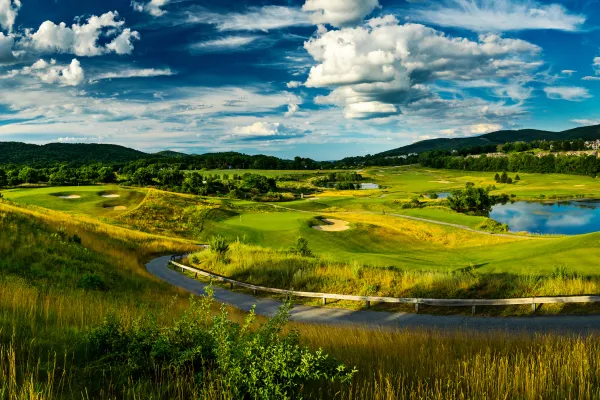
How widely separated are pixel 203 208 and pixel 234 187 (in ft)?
161

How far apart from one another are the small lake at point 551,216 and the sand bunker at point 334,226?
39.7 m

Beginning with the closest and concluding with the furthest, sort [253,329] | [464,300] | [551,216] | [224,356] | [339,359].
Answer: [224,356] < [339,359] < [253,329] < [464,300] < [551,216]

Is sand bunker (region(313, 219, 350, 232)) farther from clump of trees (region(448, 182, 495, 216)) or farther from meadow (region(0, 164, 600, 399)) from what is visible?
clump of trees (region(448, 182, 495, 216))

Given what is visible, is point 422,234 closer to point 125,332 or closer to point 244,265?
point 244,265

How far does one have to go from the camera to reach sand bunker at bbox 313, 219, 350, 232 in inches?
2235

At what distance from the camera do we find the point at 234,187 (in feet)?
396

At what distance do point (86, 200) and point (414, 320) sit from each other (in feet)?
233

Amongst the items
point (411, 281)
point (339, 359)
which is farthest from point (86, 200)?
point (339, 359)

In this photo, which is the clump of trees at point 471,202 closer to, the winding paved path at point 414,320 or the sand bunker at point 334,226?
the sand bunker at point 334,226

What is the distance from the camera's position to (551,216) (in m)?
97.6

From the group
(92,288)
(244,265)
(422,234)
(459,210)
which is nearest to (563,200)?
(459,210)

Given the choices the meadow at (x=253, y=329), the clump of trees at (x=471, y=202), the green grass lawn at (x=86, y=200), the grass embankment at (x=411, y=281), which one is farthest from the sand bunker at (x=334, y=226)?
the clump of trees at (x=471, y=202)

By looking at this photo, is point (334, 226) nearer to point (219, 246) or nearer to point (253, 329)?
point (219, 246)

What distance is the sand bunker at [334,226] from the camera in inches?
2235
